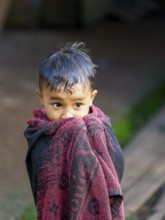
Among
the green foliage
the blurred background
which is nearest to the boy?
the blurred background

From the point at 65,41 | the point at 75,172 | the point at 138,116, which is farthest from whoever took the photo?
the point at 65,41

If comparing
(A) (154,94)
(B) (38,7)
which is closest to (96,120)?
(A) (154,94)

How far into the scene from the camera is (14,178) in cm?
559

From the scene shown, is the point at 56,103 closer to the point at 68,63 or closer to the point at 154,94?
the point at 68,63

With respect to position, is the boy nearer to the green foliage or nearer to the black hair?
the black hair

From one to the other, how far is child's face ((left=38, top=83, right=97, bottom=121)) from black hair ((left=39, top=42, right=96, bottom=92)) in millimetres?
26

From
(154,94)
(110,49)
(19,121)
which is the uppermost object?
(110,49)

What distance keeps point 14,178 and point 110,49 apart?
4.36 m

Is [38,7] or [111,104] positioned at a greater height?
[38,7]

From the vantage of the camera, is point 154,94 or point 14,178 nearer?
point 14,178

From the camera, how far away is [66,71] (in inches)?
130

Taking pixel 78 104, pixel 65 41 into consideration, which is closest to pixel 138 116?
pixel 65 41

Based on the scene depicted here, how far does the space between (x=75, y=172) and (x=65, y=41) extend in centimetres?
655

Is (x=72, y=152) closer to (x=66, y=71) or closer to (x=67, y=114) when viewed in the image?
(x=67, y=114)
